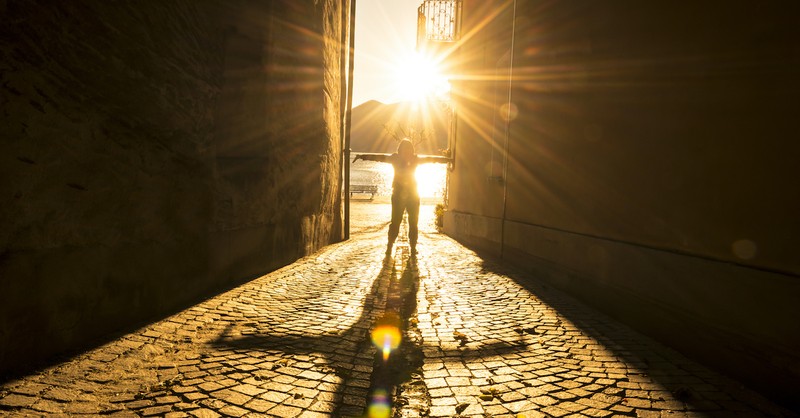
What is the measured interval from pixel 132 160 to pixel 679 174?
185 inches

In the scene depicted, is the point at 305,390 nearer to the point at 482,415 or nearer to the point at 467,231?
the point at 482,415

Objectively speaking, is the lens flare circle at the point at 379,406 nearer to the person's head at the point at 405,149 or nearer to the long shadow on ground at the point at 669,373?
the long shadow on ground at the point at 669,373

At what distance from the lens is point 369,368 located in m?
3.31

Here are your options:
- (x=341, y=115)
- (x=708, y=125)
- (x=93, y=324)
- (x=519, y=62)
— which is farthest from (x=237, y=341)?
(x=341, y=115)

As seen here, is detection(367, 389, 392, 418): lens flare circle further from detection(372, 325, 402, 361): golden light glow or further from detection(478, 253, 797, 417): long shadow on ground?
detection(478, 253, 797, 417): long shadow on ground

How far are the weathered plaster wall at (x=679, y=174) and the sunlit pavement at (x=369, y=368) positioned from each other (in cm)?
39

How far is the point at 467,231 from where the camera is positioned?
37.5 feet

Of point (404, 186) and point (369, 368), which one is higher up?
point (404, 186)

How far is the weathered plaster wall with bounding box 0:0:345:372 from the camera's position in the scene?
118 inches

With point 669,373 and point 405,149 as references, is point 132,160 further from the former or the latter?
point 405,149

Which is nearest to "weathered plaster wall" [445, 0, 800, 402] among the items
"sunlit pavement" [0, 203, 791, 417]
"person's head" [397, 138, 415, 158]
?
"sunlit pavement" [0, 203, 791, 417]

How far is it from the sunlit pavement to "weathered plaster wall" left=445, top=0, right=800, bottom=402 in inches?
15.3

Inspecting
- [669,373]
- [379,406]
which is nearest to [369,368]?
[379,406]

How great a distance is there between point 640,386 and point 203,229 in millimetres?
4404
